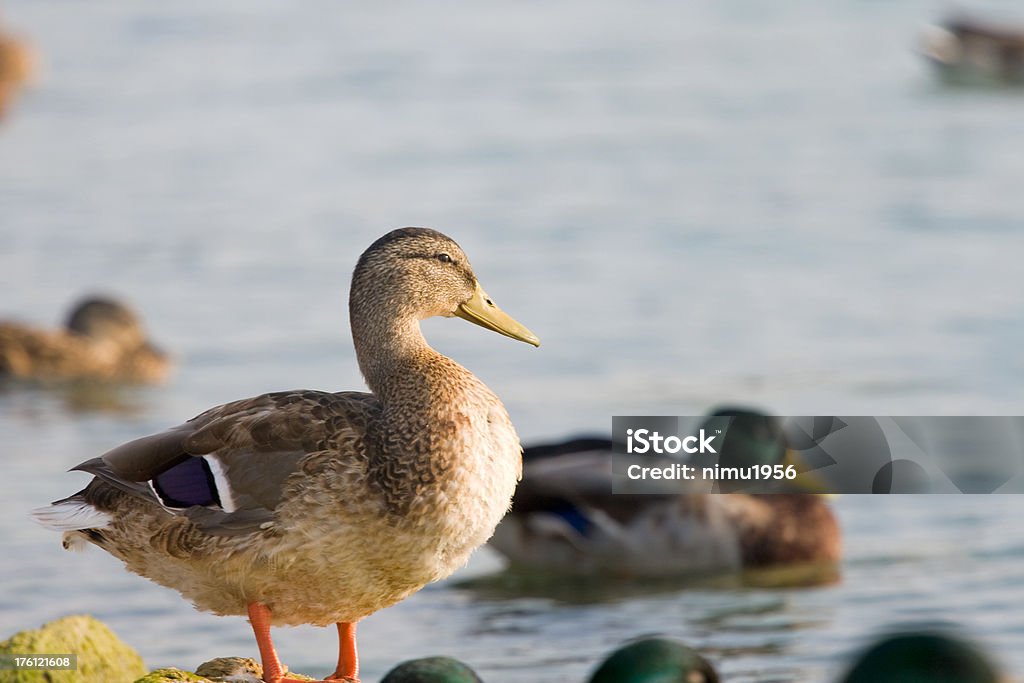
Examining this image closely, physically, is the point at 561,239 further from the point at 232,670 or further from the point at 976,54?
the point at 232,670

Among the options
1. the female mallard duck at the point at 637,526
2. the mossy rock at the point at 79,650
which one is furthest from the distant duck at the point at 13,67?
the mossy rock at the point at 79,650

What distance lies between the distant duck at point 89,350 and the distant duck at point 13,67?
7.86 meters

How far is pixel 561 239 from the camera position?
1403 cm

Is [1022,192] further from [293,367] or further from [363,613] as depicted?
[363,613]

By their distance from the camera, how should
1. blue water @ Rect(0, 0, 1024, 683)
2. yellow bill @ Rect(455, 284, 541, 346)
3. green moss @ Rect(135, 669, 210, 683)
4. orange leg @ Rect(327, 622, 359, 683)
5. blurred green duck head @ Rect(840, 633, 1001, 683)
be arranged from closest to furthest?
1. blurred green duck head @ Rect(840, 633, 1001, 683)
2. green moss @ Rect(135, 669, 210, 683)
3. orange leg @ Rect(327, 622, 359, 683)
4. yellow bill @ Rect(455, 284, 541, 346)
5. blue water @ Rect(0, 0, 1024, 683)

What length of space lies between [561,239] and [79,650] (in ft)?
29.5

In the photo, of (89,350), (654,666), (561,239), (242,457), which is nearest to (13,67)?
(561,239)

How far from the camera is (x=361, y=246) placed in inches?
533

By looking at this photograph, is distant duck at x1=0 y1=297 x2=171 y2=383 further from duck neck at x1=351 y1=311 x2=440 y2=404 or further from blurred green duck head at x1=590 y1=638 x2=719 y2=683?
blurred green duck head at x1=590 y1=638 x2=719 y2=683

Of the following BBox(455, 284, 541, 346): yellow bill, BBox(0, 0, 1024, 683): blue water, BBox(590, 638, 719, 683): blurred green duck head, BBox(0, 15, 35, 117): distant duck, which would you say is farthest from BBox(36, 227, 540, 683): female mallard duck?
BBox(0, 15, 35, 117): distant duck

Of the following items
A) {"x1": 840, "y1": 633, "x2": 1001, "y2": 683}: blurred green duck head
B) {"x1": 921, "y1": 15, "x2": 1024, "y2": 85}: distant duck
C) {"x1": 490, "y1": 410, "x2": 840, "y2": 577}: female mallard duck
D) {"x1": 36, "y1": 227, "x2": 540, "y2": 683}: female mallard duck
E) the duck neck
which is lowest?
{"x1": 490, "y1": 410, "x2": 840, "y2": 577}: female mallard duck

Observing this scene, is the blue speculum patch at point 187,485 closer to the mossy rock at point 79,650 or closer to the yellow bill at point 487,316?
the mossy rock at point 79,650

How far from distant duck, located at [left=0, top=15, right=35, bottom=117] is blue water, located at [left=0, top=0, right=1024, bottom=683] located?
0.35 metres

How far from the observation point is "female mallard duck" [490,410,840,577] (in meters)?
8.77
